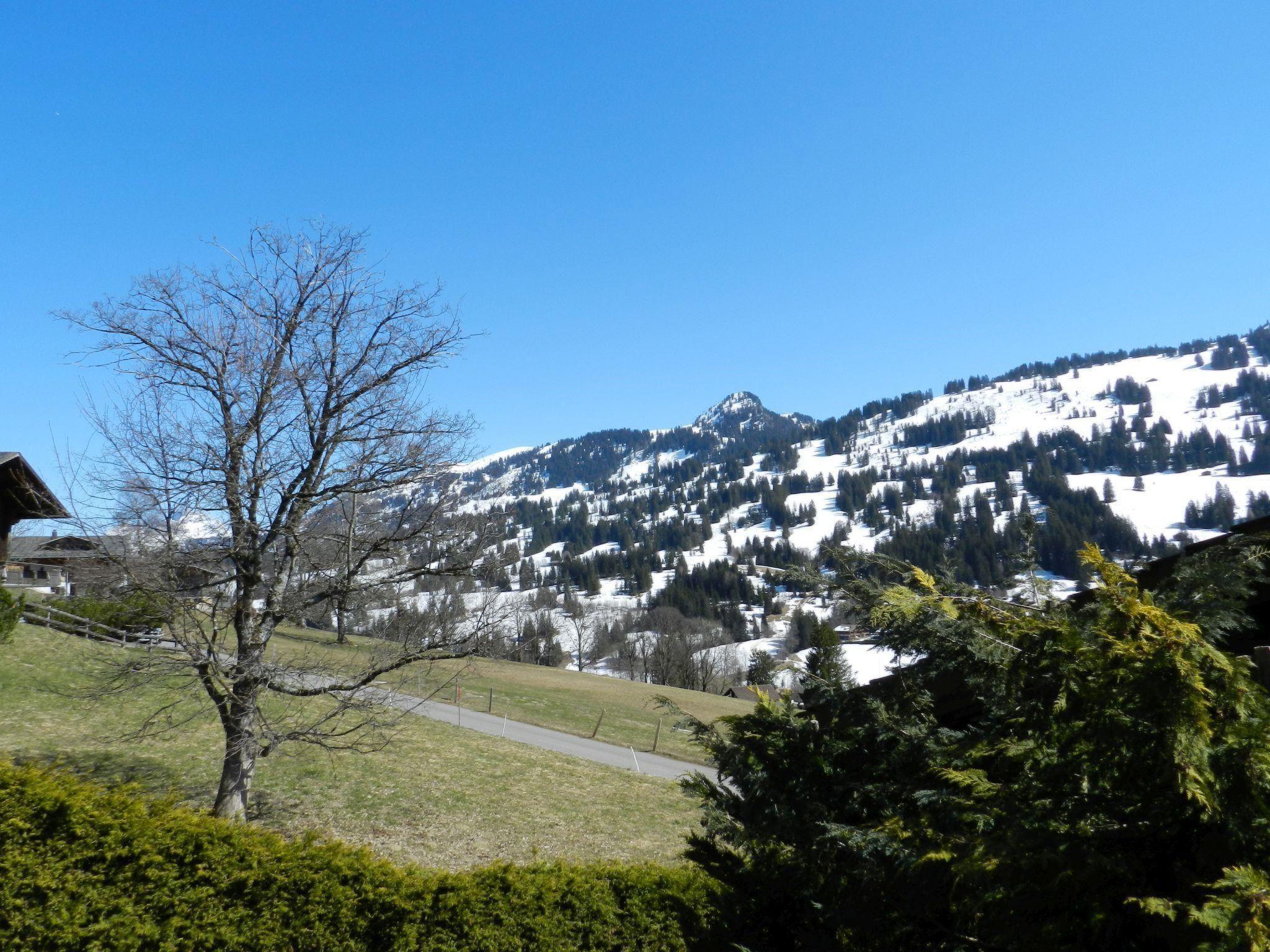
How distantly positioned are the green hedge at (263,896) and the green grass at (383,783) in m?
4.28

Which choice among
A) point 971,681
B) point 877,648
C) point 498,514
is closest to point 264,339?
point 498,514

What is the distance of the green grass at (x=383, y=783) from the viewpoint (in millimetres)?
13180

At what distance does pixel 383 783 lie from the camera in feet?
51.4

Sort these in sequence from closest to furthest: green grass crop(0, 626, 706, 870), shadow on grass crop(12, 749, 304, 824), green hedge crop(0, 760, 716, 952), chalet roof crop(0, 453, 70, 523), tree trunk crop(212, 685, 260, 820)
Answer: green hedge crop(0, 760, 716, 952) → tree trunk crop(212, 685, 260, 820) → shadow on grass crop(12, 749, 304, 824) → green grass crop(0, 626, 706, 870) → chalet roof crop(0, 453, 70, 523)

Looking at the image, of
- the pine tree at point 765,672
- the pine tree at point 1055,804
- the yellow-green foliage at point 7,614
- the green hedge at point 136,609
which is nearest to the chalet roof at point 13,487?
the yellow-green foliage at point 7,614

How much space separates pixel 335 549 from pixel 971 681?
10315 mm

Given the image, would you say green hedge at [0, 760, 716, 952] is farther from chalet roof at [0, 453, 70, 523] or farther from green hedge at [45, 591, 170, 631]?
chalet roof at [0, 453, 70, 523]

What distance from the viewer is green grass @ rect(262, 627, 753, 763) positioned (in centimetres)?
1952

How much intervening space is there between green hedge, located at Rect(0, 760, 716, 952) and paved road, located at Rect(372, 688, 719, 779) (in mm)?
14502

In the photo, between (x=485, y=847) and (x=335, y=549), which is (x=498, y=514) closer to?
(x=335, y=549)

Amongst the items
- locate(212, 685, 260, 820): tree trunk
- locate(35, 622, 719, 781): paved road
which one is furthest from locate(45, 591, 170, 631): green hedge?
locate(35, 622, 719, 781): paved road

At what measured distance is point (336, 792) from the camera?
14539 mm

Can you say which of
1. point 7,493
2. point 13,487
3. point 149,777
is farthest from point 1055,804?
point 13,487

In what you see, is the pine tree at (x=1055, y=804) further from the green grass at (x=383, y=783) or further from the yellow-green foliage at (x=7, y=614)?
the yellow-green foliage at (x=7, y=614)
